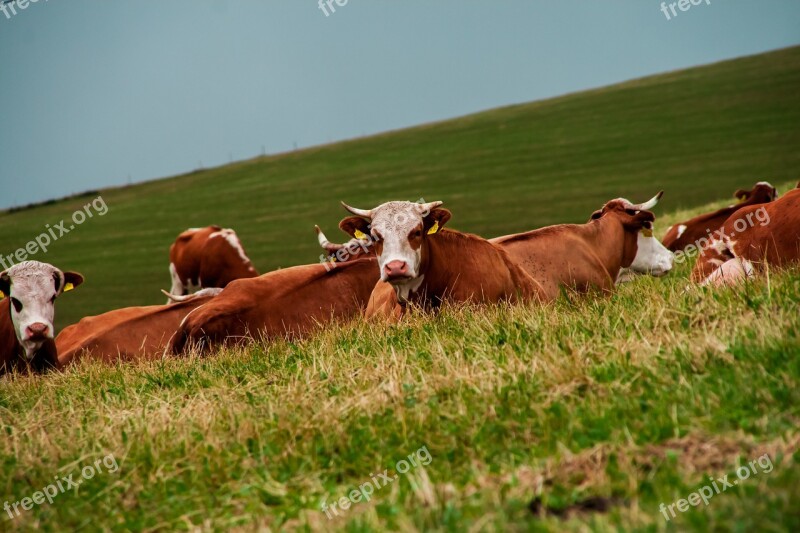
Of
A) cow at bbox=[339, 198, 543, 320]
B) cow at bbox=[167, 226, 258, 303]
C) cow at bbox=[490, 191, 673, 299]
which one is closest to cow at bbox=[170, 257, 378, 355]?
cow at bbox=[339, 198, 543, 320]

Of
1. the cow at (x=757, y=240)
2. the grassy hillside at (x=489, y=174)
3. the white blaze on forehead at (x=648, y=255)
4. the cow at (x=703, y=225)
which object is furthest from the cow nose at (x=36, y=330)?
the grassy hillside at (x=489, y=174)

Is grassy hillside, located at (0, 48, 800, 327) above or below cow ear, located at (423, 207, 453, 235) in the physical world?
below

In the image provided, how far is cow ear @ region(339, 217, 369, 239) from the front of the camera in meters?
9.44

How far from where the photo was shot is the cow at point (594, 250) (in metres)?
11.1

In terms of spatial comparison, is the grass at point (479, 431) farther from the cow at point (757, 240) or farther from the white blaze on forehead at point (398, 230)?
the white blaze on forehead at point (398, 230)

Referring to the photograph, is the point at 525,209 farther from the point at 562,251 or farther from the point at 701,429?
the point at 701,429

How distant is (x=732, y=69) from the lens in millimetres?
64625

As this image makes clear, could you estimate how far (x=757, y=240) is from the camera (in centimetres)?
841

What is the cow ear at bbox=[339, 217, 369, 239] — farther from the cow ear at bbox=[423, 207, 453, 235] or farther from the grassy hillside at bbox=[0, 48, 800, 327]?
the grassy hillside at bbox=[0, 48, 800, 327]

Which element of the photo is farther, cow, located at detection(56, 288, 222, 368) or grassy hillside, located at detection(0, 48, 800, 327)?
grassy hillside, located at detection(0, 48, 800, 327)

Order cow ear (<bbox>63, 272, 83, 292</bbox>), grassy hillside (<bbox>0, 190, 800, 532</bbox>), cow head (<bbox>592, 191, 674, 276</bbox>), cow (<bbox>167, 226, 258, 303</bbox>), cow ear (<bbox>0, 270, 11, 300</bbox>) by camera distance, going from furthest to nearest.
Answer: cow (<bbox>167, 226, 258, 303</bbox>)
cow head (<bbox>592, 191, 674, 276</bbox>)
cow ear (<bbox>63, 272, 83, 292</bbox>)
cow ear (<bbox>0, 270, 11, 300</bbox>)
grassy hillside (<bbox>0, 190, 800, 532</bbox>)

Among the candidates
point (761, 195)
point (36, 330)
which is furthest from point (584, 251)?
point (36, 330)

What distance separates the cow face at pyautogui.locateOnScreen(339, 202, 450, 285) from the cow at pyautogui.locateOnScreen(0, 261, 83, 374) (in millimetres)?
3647

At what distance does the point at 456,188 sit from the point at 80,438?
44813 millimetres
